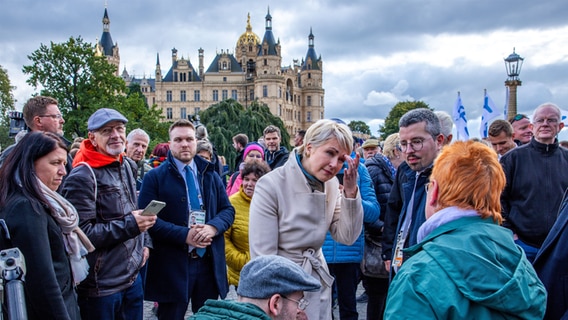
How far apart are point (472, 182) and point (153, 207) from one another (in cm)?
231

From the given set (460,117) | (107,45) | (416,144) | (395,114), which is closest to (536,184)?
(416,144)

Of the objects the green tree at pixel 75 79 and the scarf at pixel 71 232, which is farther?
the green tree at pixel 75 79

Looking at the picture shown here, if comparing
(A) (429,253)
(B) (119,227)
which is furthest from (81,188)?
(A) (429,253)

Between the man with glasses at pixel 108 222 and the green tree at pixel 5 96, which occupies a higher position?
the green tree at pixel 5 96

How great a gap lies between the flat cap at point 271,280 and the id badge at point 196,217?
219 centimetres

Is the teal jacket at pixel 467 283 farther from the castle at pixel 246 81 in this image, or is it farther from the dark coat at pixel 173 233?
the castle at pixel 246 81

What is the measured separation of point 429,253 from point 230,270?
10.7 ft

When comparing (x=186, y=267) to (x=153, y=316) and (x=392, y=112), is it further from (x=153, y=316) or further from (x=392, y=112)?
(x=392, y=112)

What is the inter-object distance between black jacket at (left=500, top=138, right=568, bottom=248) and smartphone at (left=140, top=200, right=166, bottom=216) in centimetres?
322

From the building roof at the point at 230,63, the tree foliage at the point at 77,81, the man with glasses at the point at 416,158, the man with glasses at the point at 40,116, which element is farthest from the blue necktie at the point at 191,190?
the building roof at the point at 230,63

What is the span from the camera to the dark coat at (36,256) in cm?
273

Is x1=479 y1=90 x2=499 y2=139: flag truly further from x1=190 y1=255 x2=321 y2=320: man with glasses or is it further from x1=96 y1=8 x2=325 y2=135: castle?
x1=96 y1=8 x2=325 y2=135: castle

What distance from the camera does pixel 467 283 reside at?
5.92ft

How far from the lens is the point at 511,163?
15.6 ft
